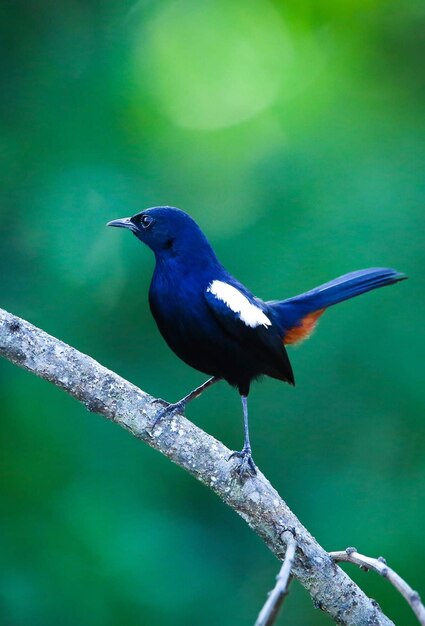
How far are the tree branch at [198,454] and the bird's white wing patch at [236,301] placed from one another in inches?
22.0

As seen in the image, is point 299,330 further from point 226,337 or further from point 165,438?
point 165,438

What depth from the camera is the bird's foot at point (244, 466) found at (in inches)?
86.1

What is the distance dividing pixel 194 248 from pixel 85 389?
772 mm

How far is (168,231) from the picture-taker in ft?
9.20

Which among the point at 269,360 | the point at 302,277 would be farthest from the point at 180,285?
the point at 302,277

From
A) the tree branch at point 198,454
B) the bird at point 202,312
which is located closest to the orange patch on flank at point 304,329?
the bird at point 202,312

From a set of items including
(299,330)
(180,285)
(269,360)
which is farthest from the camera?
(299,330)

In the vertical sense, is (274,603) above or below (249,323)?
below

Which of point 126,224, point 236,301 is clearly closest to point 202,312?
point 236,301

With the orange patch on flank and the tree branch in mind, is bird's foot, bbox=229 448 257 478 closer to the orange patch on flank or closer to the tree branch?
the tree branch

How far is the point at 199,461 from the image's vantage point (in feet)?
7.04

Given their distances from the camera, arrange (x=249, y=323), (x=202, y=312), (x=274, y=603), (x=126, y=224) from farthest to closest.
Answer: (x=126, y=224), (x=249, y=323), (x=202, y=312), (x=274, y=603)

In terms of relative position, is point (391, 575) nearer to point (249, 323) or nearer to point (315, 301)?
point (249, 323)

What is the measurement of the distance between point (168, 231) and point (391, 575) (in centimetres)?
154
